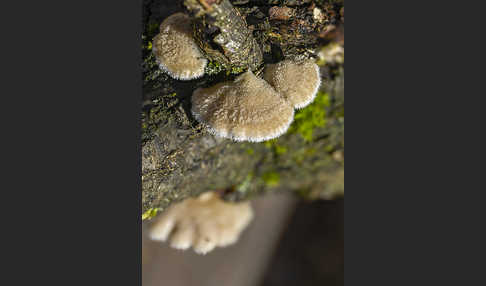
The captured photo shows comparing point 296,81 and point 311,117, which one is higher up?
point 296,81

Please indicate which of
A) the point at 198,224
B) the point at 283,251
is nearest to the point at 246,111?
the point at 198,224

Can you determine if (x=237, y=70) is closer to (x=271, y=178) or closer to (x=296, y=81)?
(x=296, y=81)

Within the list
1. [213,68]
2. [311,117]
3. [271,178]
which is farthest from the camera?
[271,178]

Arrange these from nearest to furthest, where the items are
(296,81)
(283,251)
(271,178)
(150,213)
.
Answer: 1. (296,81)
2. (150,213)
3. (271,178)
4. (283,251)

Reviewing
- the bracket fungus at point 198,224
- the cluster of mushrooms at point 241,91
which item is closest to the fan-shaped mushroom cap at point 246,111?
the cluster of mushrooms at point 241,91

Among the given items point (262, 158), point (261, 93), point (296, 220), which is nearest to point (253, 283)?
point (296, 220)

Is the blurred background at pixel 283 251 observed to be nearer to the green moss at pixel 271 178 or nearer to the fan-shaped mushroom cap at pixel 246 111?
the green moss at pixel 271 178

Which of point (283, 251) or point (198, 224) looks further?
point (283, 251)

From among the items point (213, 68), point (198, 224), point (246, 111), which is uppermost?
point (213, 68)
